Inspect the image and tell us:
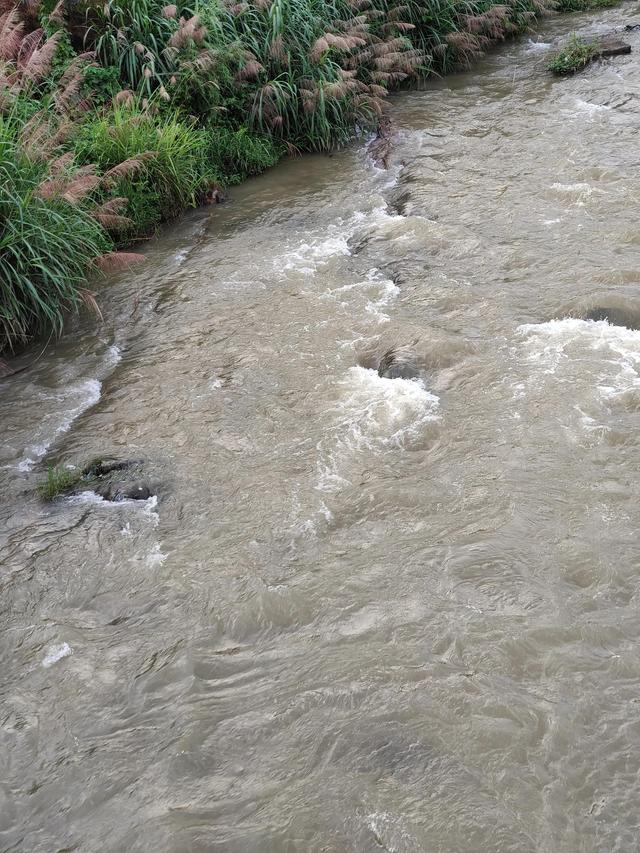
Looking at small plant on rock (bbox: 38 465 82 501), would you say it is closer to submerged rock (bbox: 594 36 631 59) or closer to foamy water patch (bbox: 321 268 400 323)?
foamy water patch (bbox: 321 268 400 323)

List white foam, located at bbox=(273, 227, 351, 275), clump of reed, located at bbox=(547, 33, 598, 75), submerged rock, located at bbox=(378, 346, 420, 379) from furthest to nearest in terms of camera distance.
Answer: clump of reed, located at bbox=(547, 33, 598, 75) → white foam, located at bbox=(273, 227, 351, 275) → submerged rock, located at bbox=(378, 346, 420, 379)

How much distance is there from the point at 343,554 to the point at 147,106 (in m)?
6.00

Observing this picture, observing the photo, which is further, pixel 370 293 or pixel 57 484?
pixel 370 293

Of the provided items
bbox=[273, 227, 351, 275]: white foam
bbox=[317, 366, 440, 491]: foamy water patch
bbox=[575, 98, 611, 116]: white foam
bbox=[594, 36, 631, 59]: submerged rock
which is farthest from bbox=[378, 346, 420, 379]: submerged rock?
bbox=[594, 36, 631, 59]: submerged rock

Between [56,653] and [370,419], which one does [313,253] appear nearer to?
[370,419]

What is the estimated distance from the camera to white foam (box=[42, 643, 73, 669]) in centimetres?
351

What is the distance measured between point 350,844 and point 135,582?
169cm

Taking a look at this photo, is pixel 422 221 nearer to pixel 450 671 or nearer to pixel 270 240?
pixel 270 240

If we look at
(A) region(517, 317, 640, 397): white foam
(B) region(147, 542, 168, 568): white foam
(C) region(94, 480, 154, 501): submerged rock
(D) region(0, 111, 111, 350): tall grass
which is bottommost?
(A) region(517, 317, 640, 397): white foam

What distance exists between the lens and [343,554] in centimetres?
387

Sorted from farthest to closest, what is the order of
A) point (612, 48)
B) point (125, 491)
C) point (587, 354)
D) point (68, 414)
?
point (612, 48) < point (68, 414) < point (587, 354) < point (125, 491)

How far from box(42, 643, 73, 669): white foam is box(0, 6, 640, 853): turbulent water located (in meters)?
0.02

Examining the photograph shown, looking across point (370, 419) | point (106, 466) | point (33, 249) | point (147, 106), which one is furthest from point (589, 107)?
point (106, 466)

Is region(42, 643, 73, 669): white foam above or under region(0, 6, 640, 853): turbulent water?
above
